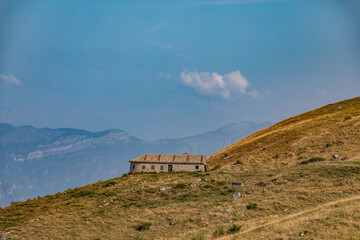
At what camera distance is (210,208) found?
3375 centimetres

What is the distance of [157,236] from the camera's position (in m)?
28.6

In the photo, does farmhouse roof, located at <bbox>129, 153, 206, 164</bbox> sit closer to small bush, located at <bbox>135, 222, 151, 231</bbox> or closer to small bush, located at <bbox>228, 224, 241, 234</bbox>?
small bush, located at <bbox>135, 222, 151, 231</bbox>

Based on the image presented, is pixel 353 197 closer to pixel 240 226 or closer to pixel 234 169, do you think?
pixel 240 226

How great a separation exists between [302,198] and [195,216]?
1116cm

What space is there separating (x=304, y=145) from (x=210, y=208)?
3455 cm

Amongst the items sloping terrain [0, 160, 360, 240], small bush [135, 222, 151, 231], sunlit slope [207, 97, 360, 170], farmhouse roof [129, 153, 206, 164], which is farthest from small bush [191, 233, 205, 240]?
farmhouse roof [129, 153, 206, 164]

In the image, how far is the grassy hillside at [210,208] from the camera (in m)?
24.6

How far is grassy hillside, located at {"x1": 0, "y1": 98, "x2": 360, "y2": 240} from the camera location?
80.7 feet

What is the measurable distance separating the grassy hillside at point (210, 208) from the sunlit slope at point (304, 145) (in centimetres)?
173

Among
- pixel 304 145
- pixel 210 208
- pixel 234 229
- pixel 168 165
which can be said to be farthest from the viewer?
pixel 304 145

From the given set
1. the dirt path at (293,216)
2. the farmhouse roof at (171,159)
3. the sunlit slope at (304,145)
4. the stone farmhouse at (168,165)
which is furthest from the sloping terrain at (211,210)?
the farmhouse roof at (171,159)

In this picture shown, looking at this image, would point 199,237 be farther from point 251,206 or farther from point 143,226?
point 251,206

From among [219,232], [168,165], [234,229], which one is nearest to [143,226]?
[219,232]

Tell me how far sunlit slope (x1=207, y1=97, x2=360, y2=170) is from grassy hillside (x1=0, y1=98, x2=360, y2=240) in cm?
173
